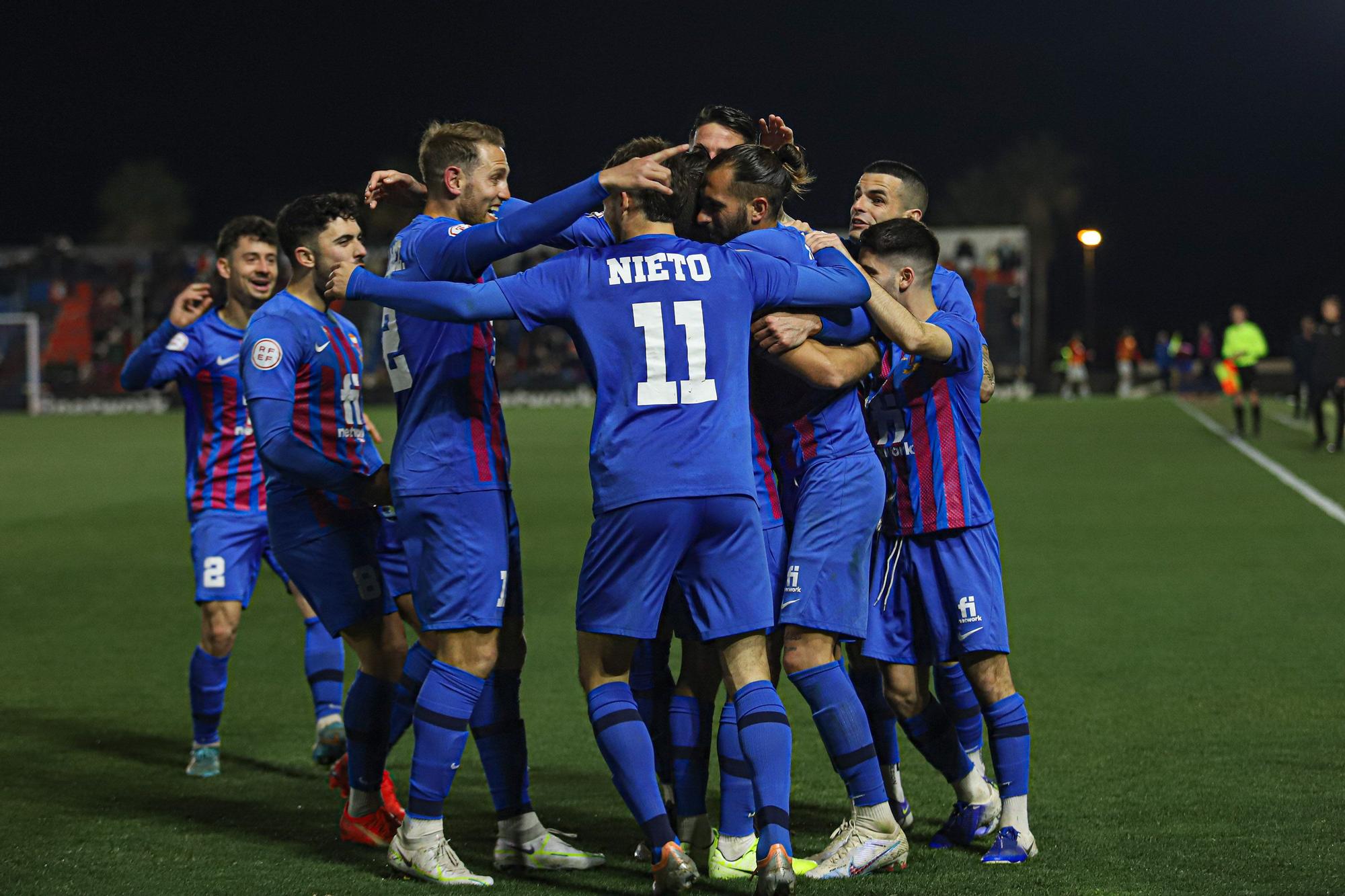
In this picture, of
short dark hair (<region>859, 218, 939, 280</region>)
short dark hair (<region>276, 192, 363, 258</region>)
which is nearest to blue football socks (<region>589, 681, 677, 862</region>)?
short dark hair (<region>859, 218, 939, 280</region>)

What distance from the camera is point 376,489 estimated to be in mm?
4578

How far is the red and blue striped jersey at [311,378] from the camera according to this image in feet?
15.8

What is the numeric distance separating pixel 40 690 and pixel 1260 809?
5580 millimetres

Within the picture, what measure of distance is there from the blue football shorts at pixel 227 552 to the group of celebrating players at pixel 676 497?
1.11m

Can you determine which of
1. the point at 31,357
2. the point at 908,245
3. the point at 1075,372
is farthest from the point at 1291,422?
the point at 31,357

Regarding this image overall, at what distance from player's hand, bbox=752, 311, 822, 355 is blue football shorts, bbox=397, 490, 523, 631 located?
913 mm

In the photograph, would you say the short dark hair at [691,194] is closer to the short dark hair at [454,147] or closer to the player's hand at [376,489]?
the short dark hair at [454,147]

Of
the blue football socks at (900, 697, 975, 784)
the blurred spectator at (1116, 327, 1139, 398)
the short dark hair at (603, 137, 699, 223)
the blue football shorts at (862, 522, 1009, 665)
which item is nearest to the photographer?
the short dark hair at (603, 137, 699, 223)

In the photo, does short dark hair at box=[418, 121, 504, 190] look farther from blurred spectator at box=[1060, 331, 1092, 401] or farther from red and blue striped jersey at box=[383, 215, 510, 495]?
blurred spectator at box=[1060, 331, 1092, 401]

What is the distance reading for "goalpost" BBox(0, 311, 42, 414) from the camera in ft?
138

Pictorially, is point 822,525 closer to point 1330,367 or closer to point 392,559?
point 392,559

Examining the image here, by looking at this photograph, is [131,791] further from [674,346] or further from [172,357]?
[674,346]

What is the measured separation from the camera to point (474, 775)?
5645 mm

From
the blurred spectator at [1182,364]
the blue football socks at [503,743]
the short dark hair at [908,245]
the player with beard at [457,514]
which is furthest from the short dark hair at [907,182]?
the blurred spectator at [1182,364]
